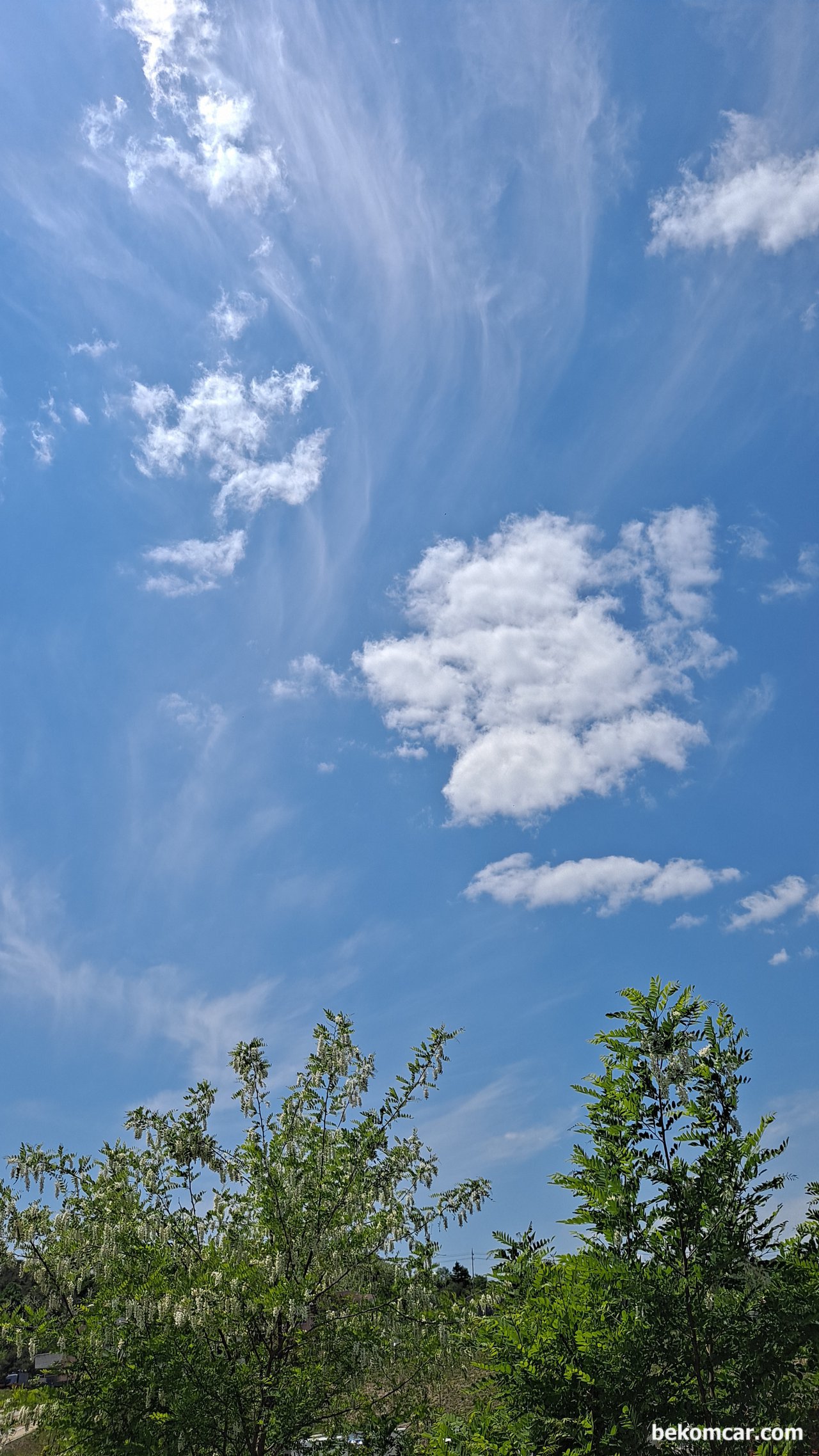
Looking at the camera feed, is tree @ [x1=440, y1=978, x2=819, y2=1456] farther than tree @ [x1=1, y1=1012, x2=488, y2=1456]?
No

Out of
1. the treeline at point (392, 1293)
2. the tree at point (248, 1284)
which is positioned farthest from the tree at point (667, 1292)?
the tree at point (248, 1284)

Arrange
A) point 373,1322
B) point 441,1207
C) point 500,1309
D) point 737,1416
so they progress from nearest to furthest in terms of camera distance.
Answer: point 737,1416 < point 500,1309 < point 373,1322 < point 441,1207

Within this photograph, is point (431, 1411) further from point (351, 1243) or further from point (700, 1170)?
point (700, 1170)

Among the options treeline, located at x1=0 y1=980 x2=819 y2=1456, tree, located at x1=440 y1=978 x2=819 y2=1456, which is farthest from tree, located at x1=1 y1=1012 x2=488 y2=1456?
tree, located at x1=440 y1=978 x2=819 y2=1456

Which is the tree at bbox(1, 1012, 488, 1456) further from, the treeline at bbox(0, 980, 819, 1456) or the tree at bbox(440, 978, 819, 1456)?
the tree at bbox(440, 978, 819, 1456)

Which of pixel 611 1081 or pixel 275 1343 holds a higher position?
pixel 611 1081

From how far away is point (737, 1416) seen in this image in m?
5.61

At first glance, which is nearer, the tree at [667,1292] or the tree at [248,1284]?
the tree at [667,1292]

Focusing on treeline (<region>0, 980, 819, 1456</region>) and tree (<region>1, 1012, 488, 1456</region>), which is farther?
tree (<region>1, 1012, 488, 1456</region>)

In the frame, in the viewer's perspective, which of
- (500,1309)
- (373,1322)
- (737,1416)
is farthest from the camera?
(373,1322)

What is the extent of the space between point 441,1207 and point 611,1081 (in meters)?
6.85

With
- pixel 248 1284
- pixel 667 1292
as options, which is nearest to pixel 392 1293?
pixel 248 1284

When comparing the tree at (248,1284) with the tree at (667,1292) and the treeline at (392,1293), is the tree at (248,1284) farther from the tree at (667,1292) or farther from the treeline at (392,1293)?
the tree at (667,1292)

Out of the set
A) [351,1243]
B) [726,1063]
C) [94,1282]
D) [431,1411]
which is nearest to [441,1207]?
[351,1243]
